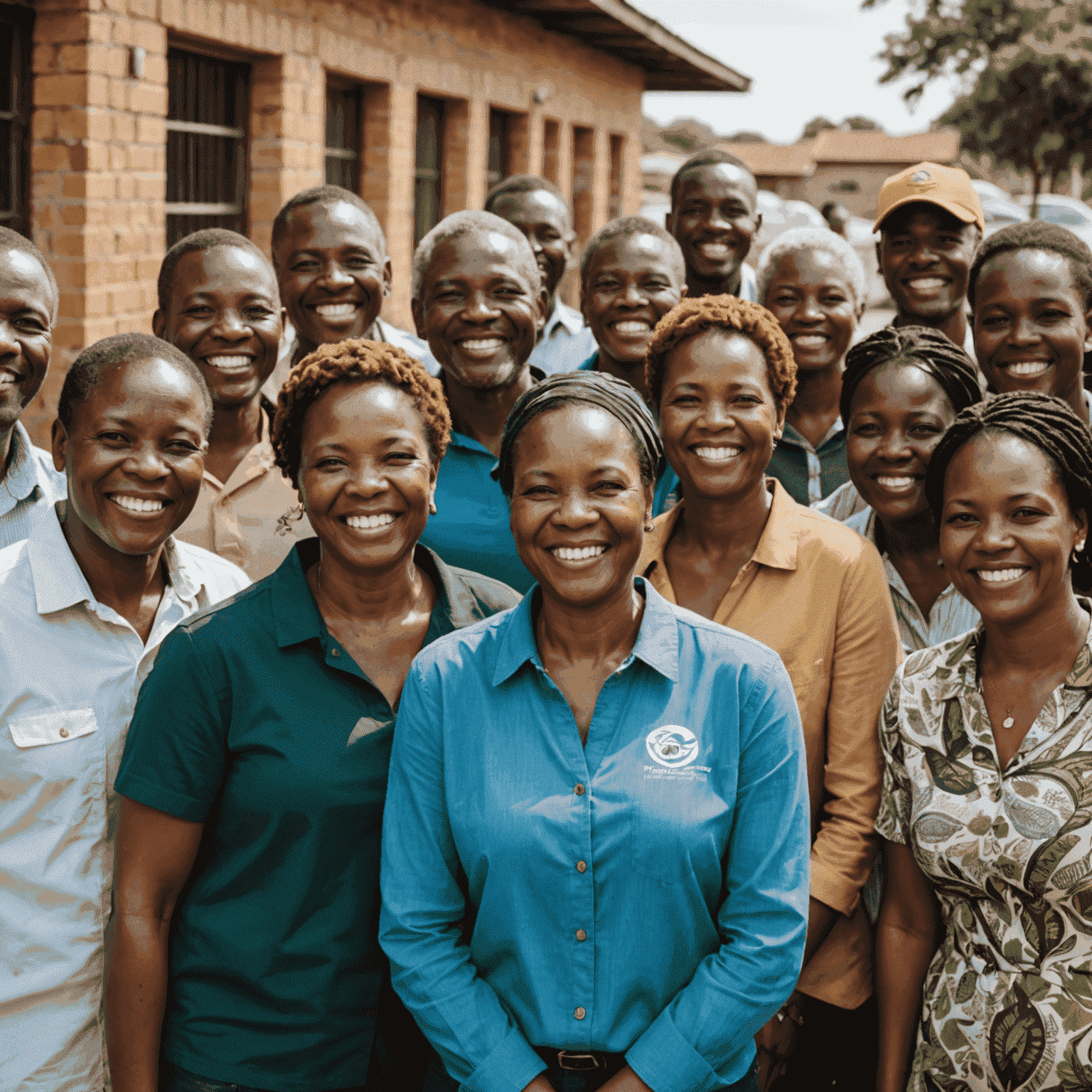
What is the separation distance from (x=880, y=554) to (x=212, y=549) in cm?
181

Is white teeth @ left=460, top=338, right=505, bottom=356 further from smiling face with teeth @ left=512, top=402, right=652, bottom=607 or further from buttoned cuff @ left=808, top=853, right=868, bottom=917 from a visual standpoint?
buttoned cuff @ left=808, top=853, right=868, bottom=917

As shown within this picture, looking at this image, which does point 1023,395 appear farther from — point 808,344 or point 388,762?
point 808,344

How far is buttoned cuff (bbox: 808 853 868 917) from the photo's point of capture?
110 inches

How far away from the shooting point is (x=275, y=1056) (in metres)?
2.46

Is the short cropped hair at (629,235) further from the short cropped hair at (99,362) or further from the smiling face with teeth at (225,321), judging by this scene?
the short cropped hair at (99,362)

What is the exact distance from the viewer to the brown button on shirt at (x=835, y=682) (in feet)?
9.25

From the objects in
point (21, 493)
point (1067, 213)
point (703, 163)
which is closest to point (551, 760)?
point (21, 493)

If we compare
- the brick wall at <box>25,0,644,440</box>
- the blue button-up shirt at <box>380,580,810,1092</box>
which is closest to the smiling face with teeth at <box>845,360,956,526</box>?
the blue button-up shirt at <box>380,580,810,1092</box>

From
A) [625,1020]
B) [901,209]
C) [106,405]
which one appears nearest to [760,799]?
[625,1020]

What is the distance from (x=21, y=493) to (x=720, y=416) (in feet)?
5.91

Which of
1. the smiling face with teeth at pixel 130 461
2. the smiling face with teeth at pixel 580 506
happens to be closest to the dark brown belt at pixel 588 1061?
the smiling face with teeth at pixel 580 506

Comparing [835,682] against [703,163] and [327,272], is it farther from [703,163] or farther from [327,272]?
[703,163]

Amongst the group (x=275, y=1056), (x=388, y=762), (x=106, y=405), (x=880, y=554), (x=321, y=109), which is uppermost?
(x=321, y=109)

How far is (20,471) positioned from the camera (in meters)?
3.42
